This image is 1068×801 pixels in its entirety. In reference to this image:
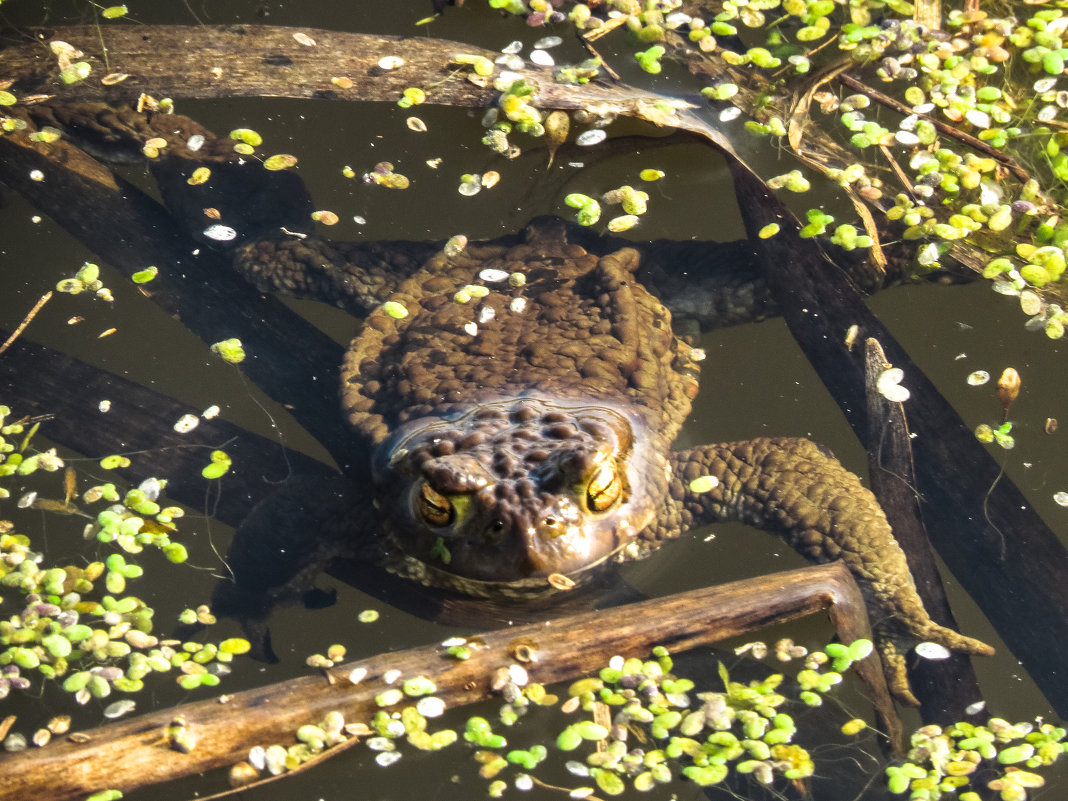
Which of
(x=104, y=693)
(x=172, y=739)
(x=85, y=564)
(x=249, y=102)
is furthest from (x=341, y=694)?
(x=249, y=102)

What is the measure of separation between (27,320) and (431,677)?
2492 mm

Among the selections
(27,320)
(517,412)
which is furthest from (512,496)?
(27,320)

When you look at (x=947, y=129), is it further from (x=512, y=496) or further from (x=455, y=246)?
(x=512, y=496)

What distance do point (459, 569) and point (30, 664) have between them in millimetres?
1346

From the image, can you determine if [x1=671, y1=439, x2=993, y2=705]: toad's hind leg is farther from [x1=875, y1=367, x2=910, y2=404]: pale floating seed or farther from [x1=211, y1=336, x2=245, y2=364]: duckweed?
[x1=211, y1=336, x2=245, y2=364]: duckweed

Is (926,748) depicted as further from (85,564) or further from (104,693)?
(85,564)

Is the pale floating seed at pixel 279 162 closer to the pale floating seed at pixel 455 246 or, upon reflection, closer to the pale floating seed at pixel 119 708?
the pale floating seed at pixel 455 246

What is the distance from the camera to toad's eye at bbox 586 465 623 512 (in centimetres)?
245

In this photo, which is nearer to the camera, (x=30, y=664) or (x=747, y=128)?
(x=30, y=664)

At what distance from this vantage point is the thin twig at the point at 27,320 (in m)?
3.32

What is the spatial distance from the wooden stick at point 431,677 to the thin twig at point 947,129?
1880 millimetres

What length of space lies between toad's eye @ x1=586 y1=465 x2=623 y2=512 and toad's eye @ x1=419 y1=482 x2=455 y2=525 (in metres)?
0.44

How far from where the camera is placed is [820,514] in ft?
9.89

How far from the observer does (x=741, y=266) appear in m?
3.57
